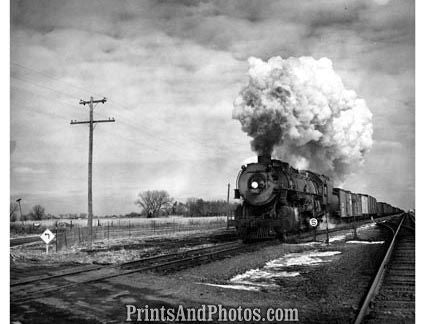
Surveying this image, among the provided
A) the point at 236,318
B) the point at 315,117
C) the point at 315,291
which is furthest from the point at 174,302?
the point at 315,117

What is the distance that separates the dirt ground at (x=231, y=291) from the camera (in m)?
6.00

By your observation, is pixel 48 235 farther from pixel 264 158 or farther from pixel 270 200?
pixel 264 158

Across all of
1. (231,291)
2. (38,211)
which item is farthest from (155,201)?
(231,291)

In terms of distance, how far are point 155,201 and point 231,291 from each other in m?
64.4

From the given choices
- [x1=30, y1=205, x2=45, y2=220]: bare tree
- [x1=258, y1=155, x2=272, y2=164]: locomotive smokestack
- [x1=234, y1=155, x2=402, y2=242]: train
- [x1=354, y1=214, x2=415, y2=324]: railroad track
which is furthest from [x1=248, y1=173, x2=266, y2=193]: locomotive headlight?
[x1=30, y1=205, x2=45, y2=220]: bare tree

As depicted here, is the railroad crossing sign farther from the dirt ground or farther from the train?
the train

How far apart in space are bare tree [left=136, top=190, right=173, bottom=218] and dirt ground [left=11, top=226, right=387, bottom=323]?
192 ft

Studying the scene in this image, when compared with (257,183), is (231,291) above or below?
below

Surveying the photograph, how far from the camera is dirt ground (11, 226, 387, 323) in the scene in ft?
19.7

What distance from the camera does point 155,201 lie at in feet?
232

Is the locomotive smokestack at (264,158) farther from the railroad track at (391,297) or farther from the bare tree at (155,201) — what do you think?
the bare tree at (155,201)
